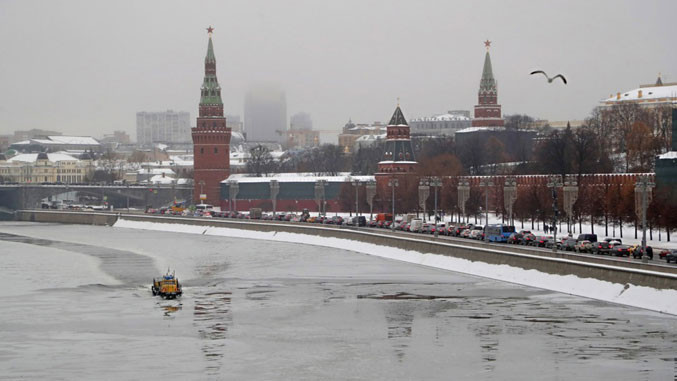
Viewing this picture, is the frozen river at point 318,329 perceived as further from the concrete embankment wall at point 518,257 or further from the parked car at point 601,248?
the parked car at point 601,248

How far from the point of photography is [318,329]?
51375 millimetres

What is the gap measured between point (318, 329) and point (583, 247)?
27422 millimetres

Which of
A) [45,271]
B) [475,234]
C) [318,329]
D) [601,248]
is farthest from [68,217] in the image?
[318,329]

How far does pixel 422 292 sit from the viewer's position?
2539 inches

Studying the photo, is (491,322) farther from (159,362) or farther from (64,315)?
(64,315)

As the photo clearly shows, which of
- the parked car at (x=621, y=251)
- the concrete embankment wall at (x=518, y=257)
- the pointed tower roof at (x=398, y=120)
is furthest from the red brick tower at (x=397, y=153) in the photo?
the parked car at (x=621, y=251)

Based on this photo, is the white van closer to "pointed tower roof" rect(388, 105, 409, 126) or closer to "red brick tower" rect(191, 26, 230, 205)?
"pointed tower roof" rect(388, 105, 409, 126)

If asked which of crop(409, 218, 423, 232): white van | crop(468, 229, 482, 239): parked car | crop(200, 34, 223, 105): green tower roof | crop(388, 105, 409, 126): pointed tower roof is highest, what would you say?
crop(200, 34, 223, 105): green tower roof

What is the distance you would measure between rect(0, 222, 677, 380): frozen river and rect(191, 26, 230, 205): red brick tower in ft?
370

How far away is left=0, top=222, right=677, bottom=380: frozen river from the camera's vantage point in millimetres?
42188

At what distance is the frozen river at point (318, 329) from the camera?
138ft

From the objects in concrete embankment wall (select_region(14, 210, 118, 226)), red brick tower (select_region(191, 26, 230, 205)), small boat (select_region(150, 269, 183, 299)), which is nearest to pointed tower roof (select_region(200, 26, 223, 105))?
red brick tower (select_region(191, 26, 230, 205))

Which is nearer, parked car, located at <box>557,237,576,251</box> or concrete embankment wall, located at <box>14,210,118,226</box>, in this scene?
parked car, located at <box>557,237,576,251</box>

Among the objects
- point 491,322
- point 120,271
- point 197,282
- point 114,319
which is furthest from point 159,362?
point 120,271
